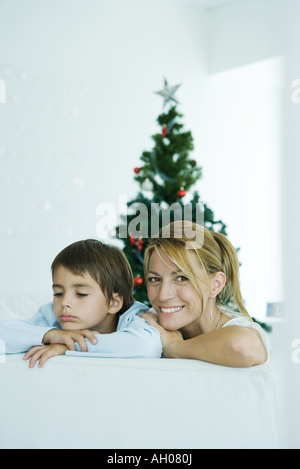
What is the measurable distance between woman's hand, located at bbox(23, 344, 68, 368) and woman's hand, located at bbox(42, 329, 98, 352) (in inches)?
0.8

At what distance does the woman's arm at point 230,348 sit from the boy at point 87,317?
142mm

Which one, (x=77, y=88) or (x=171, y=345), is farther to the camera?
(x=77, y=88)

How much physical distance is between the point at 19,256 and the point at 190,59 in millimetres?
2396

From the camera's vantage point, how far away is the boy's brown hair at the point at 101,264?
6.02 feet

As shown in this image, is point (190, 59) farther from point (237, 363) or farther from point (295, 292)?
point (237, 363)

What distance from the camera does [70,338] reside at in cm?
162

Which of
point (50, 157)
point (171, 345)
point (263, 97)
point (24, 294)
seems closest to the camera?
point (171, 345)

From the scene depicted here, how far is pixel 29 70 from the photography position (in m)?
4.27

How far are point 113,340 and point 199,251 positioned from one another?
0.38 m

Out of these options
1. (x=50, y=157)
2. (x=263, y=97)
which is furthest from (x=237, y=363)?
(x=263, y=97)

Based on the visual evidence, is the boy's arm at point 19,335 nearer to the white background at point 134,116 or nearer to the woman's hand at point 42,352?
the woman's hand at point 42,352

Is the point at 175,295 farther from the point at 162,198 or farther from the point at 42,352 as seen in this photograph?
the point at 162,198

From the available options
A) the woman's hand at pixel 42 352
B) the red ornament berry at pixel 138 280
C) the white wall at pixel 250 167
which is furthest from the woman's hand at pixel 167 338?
the white wall at pixel 250 167

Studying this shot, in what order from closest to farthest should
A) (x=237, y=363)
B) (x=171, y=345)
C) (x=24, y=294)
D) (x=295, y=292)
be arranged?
1. (x=237, y=363)
2. (x=171, y=345)
3. (x=24, y=294)
4. (x=295, y=292)
